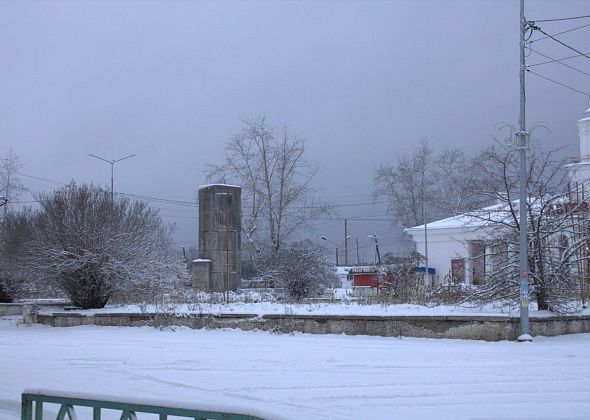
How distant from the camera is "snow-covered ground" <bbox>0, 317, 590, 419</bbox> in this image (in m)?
9.12

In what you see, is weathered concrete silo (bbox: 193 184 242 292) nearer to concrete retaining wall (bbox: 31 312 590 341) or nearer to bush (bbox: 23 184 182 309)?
bush (bbox: 23 184 182 309)

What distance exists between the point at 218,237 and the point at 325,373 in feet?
89.3

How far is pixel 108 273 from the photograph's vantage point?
83.7ft

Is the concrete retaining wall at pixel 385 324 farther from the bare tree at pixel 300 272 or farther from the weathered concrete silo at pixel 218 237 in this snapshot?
the weathered concrete silo at pixel 218 237

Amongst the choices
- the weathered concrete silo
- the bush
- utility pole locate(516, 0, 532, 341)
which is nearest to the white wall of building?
the weathered concrete silo

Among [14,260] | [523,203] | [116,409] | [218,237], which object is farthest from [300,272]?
[116,409]

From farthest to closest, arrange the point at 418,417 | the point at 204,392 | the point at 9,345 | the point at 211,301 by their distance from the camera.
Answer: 1. the point at 211,301
2. the point at 9,345
3. the point at 204,392
4. the point at 418,417

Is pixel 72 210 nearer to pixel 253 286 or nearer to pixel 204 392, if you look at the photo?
pixel 253 286

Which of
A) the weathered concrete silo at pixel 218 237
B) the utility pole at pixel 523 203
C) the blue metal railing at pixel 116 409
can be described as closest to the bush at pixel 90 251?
the weathered concrete silo at pixel 218 237

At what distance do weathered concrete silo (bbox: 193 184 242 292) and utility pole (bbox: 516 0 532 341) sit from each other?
73.4ft

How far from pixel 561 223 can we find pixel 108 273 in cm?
1583

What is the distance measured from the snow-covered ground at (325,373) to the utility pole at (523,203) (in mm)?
697

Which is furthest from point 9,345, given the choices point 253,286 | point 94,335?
point 253,286

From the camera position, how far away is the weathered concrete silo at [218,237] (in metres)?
37.8
